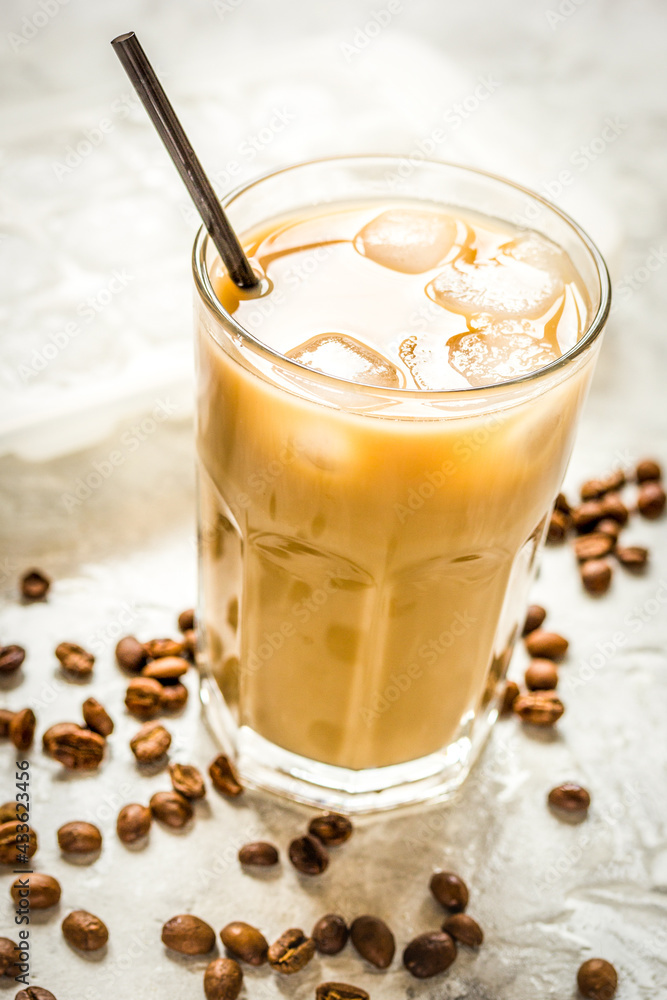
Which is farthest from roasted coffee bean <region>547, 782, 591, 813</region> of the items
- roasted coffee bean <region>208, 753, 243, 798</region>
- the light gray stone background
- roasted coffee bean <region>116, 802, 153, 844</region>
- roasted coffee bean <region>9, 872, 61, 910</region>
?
roasted coffee bean <region>9, 872, 61, 910</region>

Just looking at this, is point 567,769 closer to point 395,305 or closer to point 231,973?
point 231,973

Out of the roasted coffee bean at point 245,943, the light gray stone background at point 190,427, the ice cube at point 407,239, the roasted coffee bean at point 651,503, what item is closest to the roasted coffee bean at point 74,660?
the light gray stone background at point 190,427

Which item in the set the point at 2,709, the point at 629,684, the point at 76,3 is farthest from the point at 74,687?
the point at 76,3

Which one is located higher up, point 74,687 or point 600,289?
point 600,289

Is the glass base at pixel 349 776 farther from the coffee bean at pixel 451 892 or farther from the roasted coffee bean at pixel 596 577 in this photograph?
the roasted coffee bean at pixel 596 577

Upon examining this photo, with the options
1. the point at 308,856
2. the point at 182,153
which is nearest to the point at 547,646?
the point at 308,856

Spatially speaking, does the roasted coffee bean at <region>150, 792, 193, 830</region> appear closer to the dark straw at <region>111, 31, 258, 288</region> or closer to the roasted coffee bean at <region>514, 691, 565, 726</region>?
the roasted coffee bean at <region>514, 691, 565, 726</region>

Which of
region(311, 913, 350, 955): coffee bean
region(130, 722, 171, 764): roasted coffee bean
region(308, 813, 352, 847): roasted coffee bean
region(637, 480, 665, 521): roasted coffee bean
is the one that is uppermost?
region(637, 480, 665, 521): roasted coffee bean
